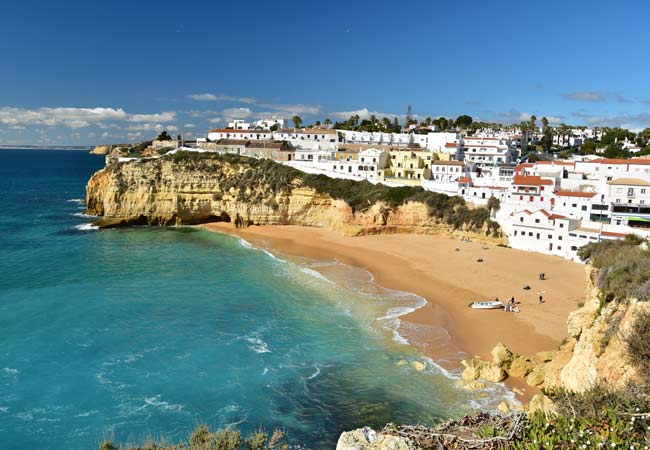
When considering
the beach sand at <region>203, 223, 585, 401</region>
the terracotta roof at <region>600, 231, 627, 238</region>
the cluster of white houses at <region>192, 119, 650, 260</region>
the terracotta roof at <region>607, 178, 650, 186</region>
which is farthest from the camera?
the terracotta roof at <region>607, 178, 650, 186</region>

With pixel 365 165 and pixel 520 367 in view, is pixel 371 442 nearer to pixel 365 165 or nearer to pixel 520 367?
pixel 520 367

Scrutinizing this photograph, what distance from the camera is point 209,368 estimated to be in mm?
20438

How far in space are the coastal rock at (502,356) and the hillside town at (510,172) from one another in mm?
21393

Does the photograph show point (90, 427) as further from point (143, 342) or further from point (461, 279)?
point (461, 279)

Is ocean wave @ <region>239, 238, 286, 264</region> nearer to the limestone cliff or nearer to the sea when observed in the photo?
the sea

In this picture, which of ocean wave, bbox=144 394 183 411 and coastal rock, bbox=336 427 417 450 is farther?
ocean wave, bbox=144 394 183 411

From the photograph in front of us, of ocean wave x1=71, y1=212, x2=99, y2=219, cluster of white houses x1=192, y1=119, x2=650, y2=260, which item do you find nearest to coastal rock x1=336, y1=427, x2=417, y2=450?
cluster of white houses x1=192, y1=119, x2=650, y2=260

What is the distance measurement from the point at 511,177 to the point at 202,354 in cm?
4080

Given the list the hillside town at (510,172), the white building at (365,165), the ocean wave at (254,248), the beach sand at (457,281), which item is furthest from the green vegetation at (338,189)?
the ocean wave at (254,248)

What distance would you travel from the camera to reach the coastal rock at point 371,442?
7.94 metres

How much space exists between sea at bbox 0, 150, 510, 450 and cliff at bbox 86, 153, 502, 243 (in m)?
11.8

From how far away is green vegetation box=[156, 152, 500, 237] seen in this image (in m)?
45.1

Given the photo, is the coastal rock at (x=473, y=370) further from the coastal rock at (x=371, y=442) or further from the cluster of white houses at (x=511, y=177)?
the cluster of white houses at (x=511, y=177)

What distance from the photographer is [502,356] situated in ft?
66.3
